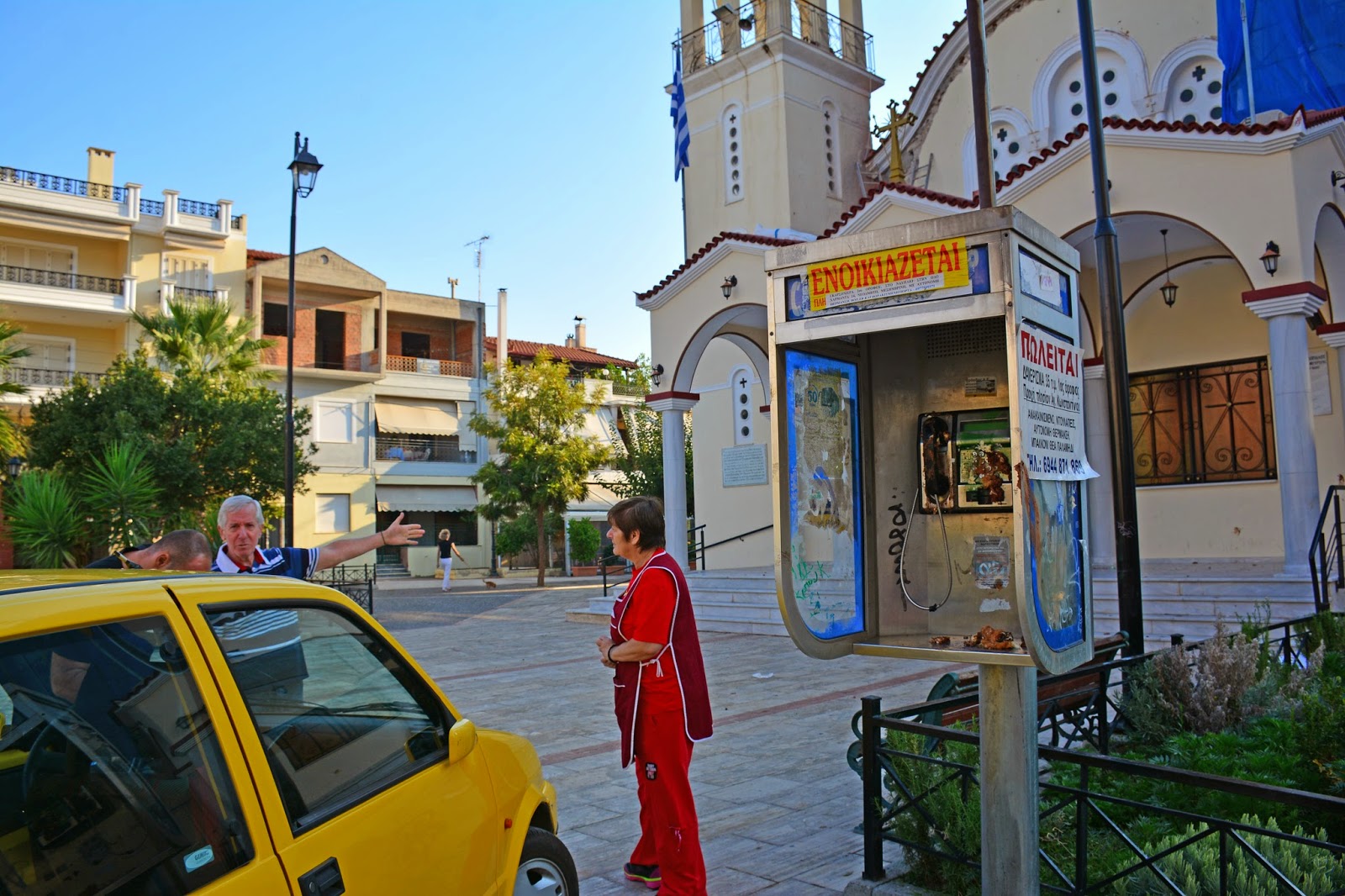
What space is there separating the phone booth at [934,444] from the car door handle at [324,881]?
2.11 meters

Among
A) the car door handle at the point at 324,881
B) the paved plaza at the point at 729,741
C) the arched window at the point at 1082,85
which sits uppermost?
the arched window at the point at 1082,85

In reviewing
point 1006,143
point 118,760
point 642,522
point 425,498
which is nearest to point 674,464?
point 1006,143

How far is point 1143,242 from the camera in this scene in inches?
596

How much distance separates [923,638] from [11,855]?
3286 mm

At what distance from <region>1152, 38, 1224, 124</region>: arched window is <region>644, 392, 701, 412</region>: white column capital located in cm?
927

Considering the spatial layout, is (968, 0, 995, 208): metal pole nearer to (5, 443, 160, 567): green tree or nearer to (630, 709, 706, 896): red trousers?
(630, 709, 706, 896): red trousers

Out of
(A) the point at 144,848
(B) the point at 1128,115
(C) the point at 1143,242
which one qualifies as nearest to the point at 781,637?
(C) the point at 1143,242

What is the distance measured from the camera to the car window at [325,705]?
8.13 feet

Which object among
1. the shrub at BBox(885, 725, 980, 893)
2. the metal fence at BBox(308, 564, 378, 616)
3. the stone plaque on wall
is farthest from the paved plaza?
the stone plaque on wall

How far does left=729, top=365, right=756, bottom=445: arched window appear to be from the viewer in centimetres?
2244

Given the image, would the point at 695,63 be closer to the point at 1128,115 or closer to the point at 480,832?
the point at 1128,115

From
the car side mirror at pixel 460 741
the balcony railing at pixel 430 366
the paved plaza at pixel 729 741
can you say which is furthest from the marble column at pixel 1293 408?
the balcony railing at pixel 430 366

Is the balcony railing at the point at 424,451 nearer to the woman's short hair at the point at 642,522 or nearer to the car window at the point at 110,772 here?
the woman's short hair at the point at 642,522

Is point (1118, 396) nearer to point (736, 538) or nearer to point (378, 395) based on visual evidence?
point (736, 538)
